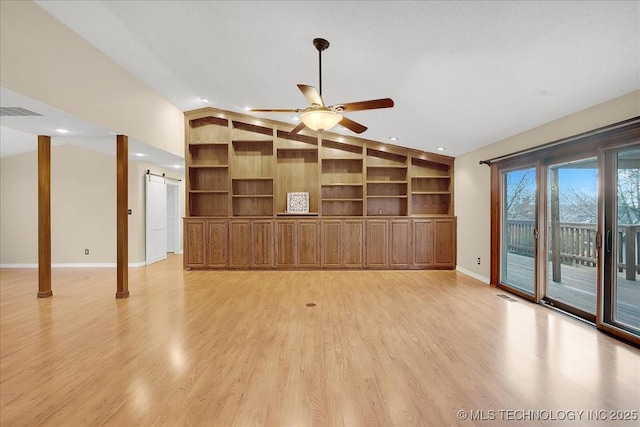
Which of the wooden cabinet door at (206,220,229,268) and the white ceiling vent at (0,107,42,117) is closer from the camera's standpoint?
the white ceiling vent at (0,107,42,117)

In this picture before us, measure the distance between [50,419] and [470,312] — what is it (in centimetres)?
394

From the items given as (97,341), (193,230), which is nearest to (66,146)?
→ (193,230)

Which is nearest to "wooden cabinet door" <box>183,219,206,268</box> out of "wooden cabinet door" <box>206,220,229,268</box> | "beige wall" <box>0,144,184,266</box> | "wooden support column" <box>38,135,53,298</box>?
"wooden cabinet door" <box>206,220,229,268</box>

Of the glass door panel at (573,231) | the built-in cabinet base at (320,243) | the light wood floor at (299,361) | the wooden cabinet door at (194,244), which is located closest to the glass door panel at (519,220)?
the glass door panel at (573,231)

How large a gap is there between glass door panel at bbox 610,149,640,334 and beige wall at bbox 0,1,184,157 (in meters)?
5.93

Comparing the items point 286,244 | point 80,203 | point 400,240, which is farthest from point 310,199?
point 80,203

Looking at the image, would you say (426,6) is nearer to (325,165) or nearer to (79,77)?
(79,77)

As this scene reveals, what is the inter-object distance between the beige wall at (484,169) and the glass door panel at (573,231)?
477mm

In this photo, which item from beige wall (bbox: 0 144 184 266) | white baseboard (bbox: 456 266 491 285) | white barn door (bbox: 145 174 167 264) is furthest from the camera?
white barn door (bbox: 145 174 167 264)

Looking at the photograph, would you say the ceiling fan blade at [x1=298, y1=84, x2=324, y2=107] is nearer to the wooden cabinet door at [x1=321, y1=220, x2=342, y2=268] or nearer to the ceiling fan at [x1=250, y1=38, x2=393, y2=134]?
the ceiling fan at [x1=250, y1=38, x2=393, y2=134]

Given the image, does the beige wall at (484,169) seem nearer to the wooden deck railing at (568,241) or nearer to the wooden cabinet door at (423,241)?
the wooden deck railing at (568,241)

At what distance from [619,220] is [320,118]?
3.16m

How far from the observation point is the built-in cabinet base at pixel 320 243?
6.05 meters

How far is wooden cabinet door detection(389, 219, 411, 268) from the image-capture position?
6.10 meters
